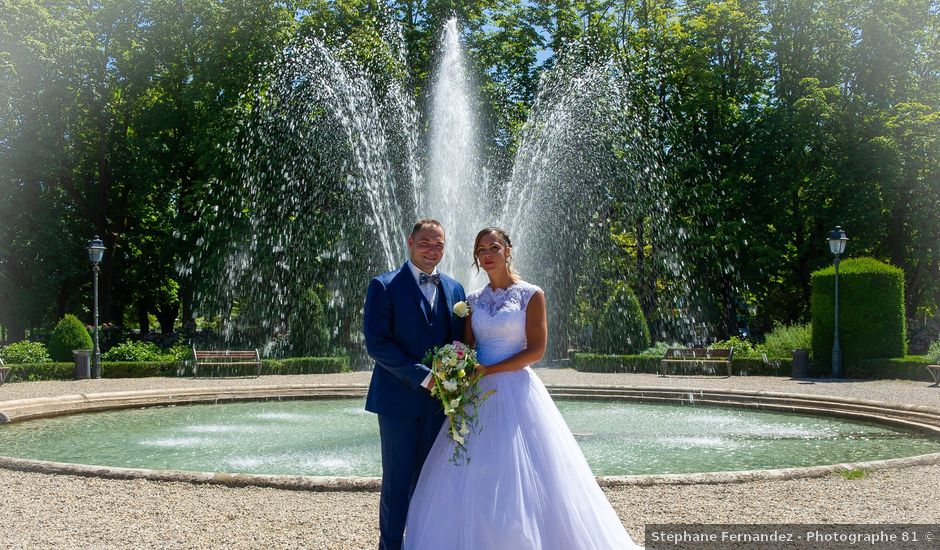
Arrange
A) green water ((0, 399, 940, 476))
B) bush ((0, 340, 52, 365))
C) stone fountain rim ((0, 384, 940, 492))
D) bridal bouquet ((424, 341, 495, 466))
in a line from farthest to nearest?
bush ((0, 340, 52, 365))
green water ((0, 399, 940, 476))
stone fountain rim ((0, 384, 940, 492))
bridal bouquet ((424, 341, 495, 466))

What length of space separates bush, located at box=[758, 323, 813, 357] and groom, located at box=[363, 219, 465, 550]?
65.0 feet

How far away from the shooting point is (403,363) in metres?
4.29

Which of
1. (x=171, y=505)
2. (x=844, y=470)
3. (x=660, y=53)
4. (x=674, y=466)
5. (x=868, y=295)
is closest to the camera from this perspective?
(x=171, y=505)

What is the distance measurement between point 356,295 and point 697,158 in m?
13.6

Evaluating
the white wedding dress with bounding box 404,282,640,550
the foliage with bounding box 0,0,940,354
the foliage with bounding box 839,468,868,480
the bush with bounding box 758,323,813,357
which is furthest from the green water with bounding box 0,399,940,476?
the foliage with bounding box 0,0,940,354

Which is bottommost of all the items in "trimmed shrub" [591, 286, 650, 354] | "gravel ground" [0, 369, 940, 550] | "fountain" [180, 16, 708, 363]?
"gravel ground" [0, 369, 940, 550]

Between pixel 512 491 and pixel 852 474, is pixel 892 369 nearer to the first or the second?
pixel 852 474

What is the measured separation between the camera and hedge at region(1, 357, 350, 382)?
802 inches

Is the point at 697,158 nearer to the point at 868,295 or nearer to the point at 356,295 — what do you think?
the point at 868,295

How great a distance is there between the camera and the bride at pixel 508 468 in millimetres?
4238

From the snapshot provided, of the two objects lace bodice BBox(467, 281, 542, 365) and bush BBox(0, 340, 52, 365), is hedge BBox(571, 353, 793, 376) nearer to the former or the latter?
bush BBox(0, 340, 52, 365)

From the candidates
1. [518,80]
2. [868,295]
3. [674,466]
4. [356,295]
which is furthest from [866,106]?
[674,466]

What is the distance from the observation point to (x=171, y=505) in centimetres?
626

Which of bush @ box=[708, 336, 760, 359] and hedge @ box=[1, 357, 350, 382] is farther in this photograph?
bush @ box=[708, 336, 760, 359]
